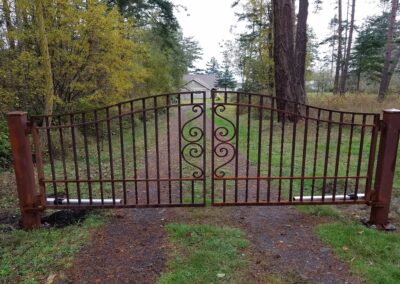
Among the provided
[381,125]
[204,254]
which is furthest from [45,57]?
[381,125]

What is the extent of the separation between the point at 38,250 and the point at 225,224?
1.83 meters

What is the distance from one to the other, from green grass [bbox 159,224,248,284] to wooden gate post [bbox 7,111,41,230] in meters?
1.41

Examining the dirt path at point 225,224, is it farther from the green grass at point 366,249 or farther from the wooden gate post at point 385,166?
the wooden gate post at point 385,166

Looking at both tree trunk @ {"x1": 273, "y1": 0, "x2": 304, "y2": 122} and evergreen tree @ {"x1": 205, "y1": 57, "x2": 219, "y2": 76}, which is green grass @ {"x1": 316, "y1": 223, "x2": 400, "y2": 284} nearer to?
tree trunk @ {"x1": 273, "y1": 0, "x2": 304, "y2": 122}

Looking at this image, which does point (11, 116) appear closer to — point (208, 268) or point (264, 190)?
point (208, 268)

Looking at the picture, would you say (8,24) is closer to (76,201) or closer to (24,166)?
(24,166)

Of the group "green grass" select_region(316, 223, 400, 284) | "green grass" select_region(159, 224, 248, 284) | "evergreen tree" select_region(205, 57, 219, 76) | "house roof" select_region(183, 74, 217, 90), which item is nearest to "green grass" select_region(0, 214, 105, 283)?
"green grass" select_region(159, 224, 248, 284)

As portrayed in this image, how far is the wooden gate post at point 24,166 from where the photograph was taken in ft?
9.75

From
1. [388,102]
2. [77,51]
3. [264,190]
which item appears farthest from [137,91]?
[264,190]

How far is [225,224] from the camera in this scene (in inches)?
133

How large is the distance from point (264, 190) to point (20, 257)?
3.15m

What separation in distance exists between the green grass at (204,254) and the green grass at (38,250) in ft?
2.91

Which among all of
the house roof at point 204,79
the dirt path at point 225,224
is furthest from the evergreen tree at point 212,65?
the dirt path at point 225,224

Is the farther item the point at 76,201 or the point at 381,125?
the point at 76,201
